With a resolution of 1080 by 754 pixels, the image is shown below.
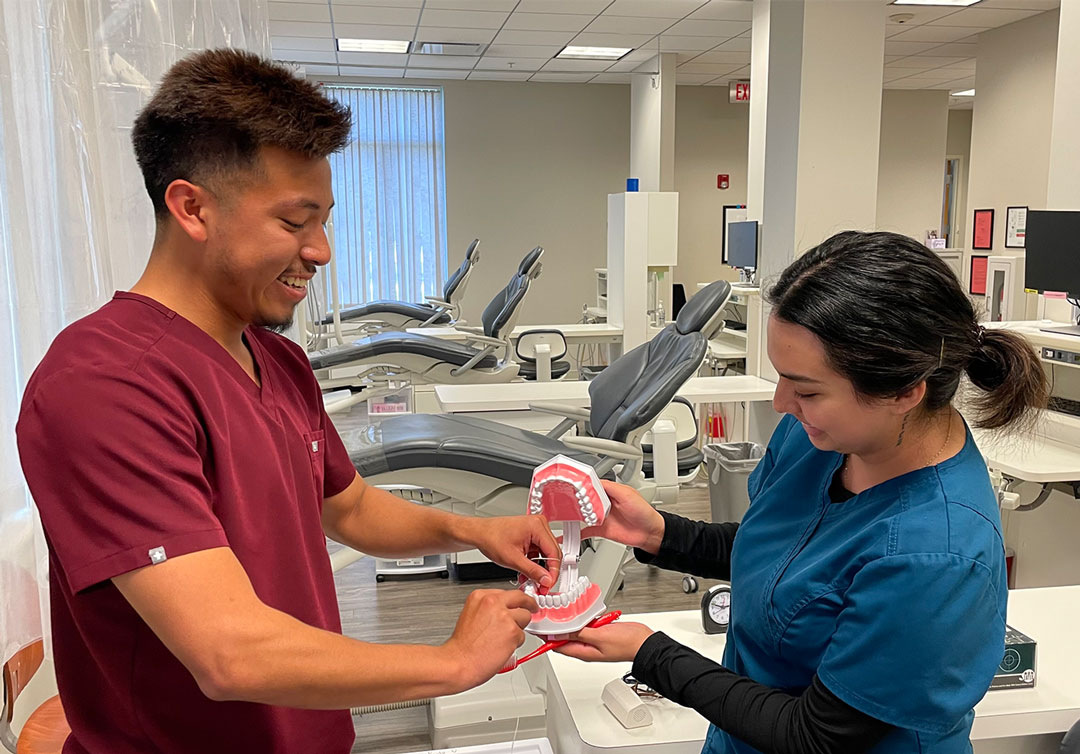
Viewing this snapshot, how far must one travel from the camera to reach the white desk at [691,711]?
4.22ft

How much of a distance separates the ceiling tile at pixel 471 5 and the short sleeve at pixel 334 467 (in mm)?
4941

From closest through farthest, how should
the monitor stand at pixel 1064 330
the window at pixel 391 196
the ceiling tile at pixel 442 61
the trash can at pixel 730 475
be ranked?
the monitor stand at pixel 1064 330
the trash can at pixel 730 475
the ceiling tile at pixel 442 61
the window at pixel 391 196

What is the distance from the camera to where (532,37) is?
6.56m

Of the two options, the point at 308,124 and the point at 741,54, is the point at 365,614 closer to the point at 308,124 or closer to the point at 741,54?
the point at 308,124

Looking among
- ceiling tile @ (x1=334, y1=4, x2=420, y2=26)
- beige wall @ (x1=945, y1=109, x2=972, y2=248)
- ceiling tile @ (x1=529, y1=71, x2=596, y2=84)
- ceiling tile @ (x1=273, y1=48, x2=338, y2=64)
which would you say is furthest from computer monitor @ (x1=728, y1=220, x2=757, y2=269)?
beige wall @ (x1=945, y1=109, x2=972, y2=248)

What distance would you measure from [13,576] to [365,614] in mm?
1572

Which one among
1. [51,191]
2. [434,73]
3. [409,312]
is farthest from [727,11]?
[51,191]

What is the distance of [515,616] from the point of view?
1.05m

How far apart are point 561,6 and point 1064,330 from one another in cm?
388

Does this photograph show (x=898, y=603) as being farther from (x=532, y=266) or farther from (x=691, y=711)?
(x=532, y=266)

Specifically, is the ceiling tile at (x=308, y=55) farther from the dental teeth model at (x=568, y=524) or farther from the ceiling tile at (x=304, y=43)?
the dental teeth model at (x=568, y=524)

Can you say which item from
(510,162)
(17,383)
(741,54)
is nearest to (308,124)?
(17,383)

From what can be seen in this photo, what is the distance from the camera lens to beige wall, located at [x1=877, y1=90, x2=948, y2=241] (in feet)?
29.1

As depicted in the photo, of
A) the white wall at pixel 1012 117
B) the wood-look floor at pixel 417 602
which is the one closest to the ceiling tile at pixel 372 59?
the white wall at pixel 1012 117
